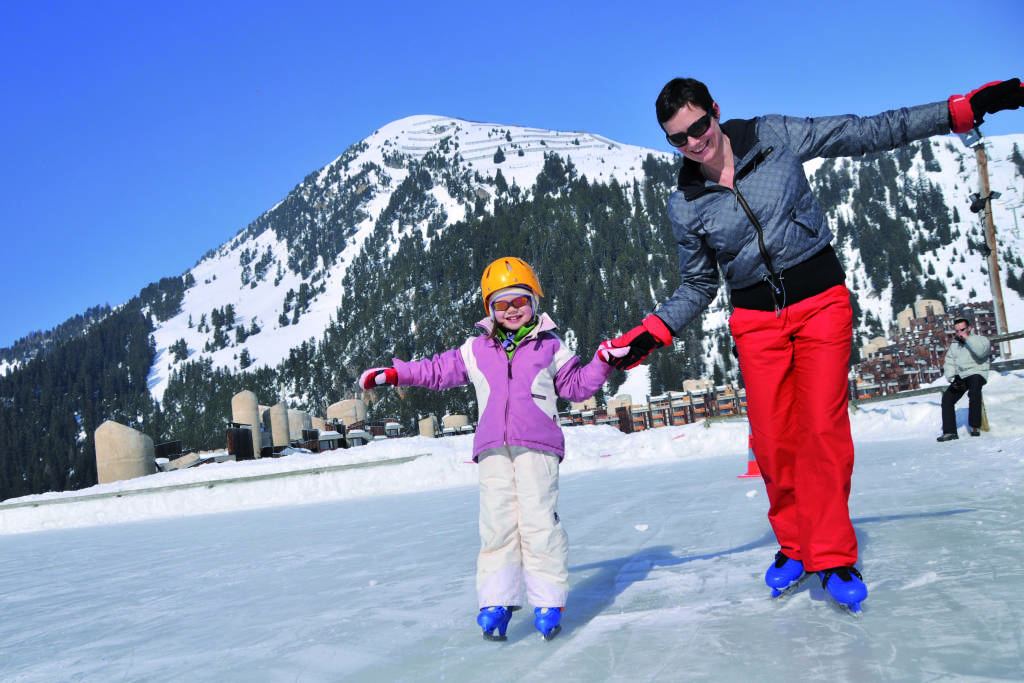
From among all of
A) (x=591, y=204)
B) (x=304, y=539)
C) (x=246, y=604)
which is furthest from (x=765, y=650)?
(x=591, y=204)

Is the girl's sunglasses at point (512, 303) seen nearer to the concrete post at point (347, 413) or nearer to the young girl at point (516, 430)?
the young girl at point (516, 430)

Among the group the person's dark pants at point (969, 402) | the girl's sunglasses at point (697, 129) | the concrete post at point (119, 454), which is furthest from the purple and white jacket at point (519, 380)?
the concrete post at point (119, 454)

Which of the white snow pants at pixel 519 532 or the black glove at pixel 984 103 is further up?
the black glove at pixel 984 103

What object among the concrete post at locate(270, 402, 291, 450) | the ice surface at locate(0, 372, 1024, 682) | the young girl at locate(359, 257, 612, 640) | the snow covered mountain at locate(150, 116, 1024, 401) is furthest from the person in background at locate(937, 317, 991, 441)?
the snow covered mountain at locate(150, 116, 1024, 401)

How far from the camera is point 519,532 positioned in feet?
9.15

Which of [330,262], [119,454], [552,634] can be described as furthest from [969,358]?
[330,262]

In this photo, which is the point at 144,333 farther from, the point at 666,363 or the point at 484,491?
the point at 484,491

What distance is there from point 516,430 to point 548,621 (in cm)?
66

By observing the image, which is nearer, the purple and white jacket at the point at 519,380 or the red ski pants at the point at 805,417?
the red ski pants at the point at 805,417

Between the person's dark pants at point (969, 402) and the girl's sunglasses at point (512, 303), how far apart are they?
737cm

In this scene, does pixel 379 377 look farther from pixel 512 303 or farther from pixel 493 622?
pixel 493 622

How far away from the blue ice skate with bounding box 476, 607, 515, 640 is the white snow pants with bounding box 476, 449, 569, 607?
0.03 metres

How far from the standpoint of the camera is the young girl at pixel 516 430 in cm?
266

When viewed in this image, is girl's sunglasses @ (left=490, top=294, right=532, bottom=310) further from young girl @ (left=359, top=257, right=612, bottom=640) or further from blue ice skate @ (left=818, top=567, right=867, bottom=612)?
blue ice skate @ (left=818, top=567, right=867, bottom=612)
